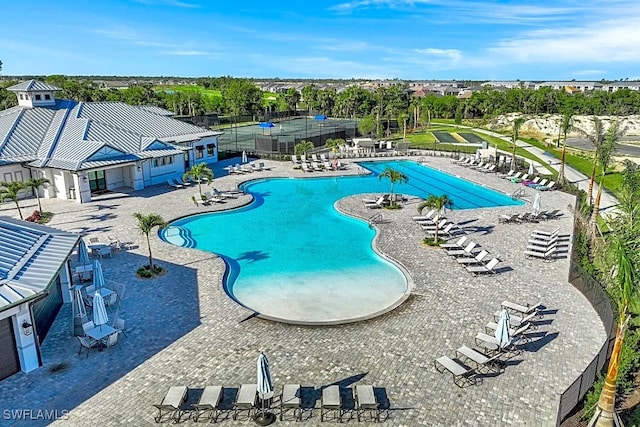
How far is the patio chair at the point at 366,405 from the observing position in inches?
393

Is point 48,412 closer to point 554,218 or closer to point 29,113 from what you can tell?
point 554,218

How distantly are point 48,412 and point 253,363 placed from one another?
4.82 metres

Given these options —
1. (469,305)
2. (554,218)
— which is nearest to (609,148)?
(554,218)

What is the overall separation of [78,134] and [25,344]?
954 inches

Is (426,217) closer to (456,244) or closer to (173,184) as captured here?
(456,244)

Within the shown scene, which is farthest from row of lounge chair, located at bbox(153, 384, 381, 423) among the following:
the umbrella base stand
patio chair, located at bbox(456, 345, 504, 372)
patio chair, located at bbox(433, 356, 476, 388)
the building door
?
the building door

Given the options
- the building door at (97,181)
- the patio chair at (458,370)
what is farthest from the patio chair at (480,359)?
the building door at (97,181)

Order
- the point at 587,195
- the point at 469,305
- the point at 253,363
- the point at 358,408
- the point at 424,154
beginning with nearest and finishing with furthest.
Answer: the point at 358,408 < the point at 253,363 < the point at 469,305 < the point at 587,195 < the point at 424,154

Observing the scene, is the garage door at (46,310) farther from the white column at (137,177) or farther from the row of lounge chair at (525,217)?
the row of lounge chair at (525,217)

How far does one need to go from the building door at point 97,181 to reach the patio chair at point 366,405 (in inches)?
1056

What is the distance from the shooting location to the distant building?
29.0m

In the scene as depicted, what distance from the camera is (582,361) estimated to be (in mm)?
12031

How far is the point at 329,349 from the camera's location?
12.7 metres

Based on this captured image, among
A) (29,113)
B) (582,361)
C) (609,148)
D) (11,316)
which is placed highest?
(29,113)
